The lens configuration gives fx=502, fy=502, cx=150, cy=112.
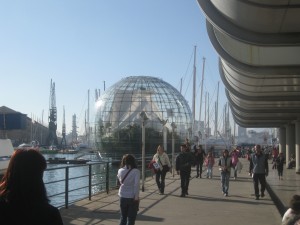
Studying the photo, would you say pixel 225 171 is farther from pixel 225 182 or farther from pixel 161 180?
pixel 161 180

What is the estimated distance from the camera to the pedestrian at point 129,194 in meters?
8.26

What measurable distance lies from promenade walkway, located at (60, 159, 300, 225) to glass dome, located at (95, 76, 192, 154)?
36.0m

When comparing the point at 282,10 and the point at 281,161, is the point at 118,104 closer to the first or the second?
the point at 281,161

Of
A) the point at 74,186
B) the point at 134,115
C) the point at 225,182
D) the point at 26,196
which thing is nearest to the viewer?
the point at 26,196

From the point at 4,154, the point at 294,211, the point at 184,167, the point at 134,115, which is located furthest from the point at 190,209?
the point at 134,115

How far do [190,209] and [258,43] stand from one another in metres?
4.83

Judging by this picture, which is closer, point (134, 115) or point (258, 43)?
point (258, 43)

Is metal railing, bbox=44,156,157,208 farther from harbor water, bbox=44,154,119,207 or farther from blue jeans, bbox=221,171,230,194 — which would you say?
blue jeans, bbox=221,171,230,194

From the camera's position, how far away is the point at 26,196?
3.01 meters

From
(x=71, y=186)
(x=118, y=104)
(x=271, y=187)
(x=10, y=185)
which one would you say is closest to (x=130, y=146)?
(x=118, y=104)

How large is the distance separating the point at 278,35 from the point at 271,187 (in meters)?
10.3

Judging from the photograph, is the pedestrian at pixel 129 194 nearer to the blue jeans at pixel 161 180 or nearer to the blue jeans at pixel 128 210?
the blue jeans at pixel 128 210

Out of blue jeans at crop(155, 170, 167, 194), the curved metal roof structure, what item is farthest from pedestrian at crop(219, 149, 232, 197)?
the curved metal roof structure

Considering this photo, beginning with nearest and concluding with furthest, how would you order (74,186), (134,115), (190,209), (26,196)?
(26,196)
(190,209)
(74,186)
(134,115)
